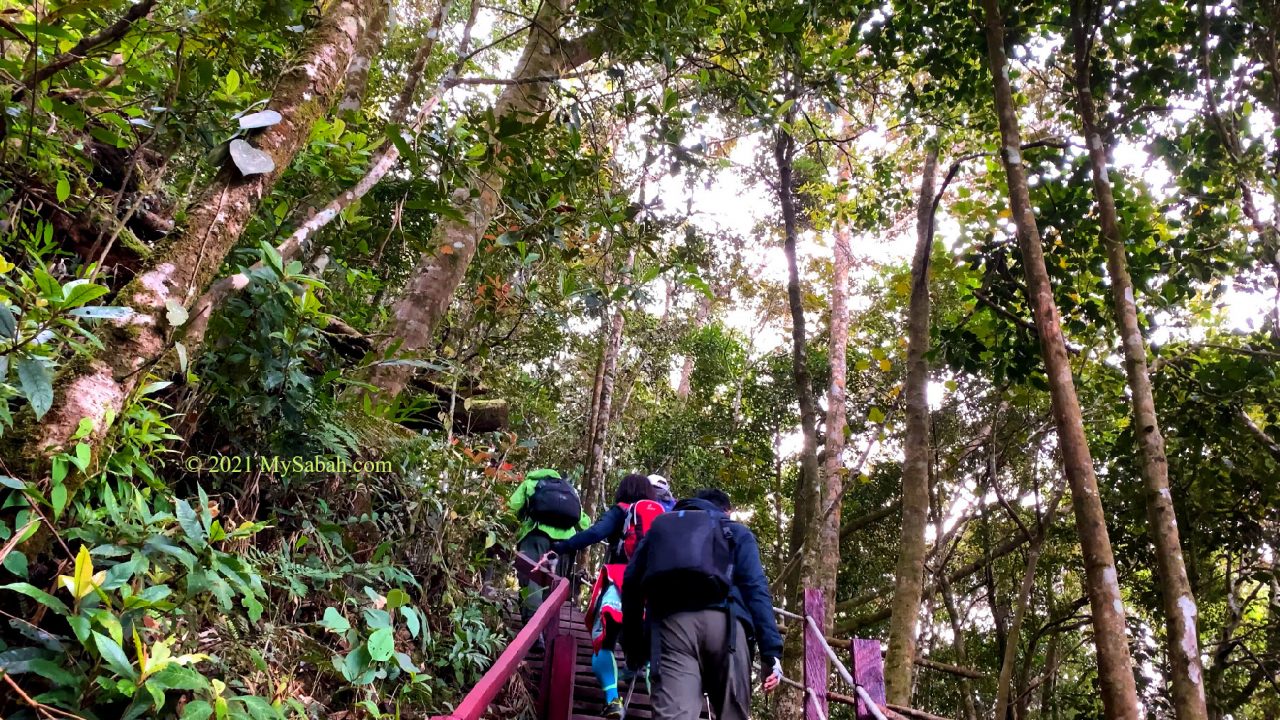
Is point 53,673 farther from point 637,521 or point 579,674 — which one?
point 579,674

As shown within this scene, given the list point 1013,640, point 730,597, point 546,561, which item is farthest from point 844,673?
point 1013,640

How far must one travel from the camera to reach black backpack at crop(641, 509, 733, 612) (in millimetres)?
3311

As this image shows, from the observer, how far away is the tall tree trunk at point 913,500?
459cm

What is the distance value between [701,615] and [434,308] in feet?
8.30

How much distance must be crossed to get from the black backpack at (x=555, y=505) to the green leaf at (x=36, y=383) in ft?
13.4

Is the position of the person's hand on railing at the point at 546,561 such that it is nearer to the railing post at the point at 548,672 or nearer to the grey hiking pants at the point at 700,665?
the railing post at the point at 548,672

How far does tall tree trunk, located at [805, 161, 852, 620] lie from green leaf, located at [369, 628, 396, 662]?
3634mm

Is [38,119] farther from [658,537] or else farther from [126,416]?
[658,537]

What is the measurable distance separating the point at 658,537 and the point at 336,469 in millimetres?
1571

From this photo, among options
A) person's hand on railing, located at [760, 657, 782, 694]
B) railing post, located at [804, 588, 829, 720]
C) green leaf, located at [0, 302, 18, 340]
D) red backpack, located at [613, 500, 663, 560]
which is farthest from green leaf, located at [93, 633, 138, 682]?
railing post, located at [804, 588, 829, 720]

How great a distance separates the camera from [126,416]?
1885mm

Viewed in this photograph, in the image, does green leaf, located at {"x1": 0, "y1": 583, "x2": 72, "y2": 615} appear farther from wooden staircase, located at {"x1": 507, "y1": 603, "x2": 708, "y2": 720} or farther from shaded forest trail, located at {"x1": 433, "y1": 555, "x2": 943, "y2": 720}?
wooden staircase, located at {"x1": 507, "y1": 603, "x2": 708, "y2": 720}

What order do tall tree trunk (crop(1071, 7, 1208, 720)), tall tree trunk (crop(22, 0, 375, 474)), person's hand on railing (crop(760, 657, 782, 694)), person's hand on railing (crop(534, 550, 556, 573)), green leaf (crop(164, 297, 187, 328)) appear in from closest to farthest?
tall tree trunk (crop(22, 0, 375, 474)) < green leaf (crop(164, 297, 187, 328)) < tall tree trunk (crop(1071, 7, 1208, 720)) < person's hand on railing (crop(760, 657, 782, 694)) < person's hand on railing (crop(534, 550, 556, 573))

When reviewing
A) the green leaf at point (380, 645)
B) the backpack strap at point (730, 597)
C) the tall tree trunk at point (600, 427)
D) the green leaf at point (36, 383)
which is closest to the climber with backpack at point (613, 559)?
the backpack strap at point (730, 597)
